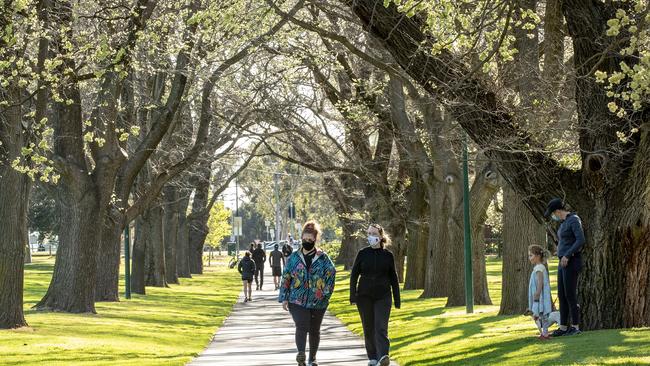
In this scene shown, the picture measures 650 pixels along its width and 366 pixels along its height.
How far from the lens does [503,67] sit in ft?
63.6

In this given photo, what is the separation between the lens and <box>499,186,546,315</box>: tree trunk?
81.8 feet

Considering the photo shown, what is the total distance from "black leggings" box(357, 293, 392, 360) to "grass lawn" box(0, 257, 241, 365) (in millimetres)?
3695

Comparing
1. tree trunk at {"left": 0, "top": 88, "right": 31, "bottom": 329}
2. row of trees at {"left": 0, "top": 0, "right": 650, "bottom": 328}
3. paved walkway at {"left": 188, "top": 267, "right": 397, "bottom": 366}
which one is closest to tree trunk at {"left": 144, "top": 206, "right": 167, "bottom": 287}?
row of trees at {"left": 0, "top": 0, "right": 650, "bottom": 328}

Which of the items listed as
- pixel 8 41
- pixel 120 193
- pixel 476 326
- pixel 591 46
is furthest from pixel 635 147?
pixel 120 193

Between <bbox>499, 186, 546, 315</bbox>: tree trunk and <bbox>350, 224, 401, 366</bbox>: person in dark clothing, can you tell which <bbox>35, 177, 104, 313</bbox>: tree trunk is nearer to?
<bbox>499, 186, 546, 315</bbox>: tree trunk

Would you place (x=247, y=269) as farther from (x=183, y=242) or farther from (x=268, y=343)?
(x=183, y=242)

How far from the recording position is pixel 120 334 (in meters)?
23.6

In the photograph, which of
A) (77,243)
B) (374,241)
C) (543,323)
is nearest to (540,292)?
(543,323)

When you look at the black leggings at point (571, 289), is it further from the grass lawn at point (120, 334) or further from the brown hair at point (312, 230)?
the grass lawn at point (120, 334)

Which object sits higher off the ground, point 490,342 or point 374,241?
point 374,241

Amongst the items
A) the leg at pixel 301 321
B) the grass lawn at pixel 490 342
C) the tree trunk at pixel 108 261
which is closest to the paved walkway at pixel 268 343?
the grass lawn at pixel 490 342

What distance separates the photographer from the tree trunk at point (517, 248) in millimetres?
24938

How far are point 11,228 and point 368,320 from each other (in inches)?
429

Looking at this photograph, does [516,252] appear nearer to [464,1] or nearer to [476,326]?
[476,326]
